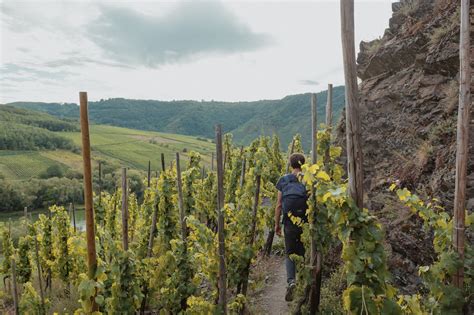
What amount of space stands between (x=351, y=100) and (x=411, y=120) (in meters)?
5.85

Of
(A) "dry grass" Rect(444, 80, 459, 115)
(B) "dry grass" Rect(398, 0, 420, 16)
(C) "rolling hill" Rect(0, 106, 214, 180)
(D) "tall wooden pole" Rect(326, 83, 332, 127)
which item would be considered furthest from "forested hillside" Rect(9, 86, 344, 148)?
(D) "tall wooden pole" Rect(326, 83, 332, 127)

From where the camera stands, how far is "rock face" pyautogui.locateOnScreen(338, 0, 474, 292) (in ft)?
18.6

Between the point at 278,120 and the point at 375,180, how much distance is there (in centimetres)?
10558

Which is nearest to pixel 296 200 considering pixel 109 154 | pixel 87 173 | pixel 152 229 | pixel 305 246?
pixel 305 246

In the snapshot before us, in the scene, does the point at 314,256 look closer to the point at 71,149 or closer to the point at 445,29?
the point at 445,29

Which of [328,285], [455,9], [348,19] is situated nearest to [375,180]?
[328,285]

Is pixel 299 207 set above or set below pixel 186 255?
above

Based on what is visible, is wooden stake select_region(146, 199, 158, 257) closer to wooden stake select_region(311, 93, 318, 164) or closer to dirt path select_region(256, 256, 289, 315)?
dirt path select_region(256, 256, 289, 315)

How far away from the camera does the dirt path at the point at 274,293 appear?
6.97m

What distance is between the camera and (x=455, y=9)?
7.96 metres

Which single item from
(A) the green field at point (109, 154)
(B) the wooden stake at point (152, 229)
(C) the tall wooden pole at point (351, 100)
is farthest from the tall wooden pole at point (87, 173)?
(A) the green field at point (109, 154)

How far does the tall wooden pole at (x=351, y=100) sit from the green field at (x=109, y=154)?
6754 cm

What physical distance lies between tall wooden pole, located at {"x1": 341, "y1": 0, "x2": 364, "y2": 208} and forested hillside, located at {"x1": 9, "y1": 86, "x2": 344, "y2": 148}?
10044 centimetres

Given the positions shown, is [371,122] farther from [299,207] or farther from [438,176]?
[299,207]
